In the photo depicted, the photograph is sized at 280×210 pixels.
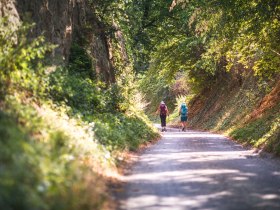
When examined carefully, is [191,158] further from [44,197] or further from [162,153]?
[44,197]

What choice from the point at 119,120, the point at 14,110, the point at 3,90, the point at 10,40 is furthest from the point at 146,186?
the point at 119,120

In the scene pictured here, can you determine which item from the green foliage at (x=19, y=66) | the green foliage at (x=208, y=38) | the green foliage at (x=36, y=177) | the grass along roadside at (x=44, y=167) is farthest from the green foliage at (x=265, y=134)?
the green foliage at (x=36, y=177)

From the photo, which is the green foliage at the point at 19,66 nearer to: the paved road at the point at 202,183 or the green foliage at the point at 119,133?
the green foliage at the point at 119,133

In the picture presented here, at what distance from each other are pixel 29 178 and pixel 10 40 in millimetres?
6886

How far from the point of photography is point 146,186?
9.08m

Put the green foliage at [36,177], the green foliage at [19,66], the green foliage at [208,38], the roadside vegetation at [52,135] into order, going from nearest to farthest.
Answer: the green foliage at [36,177] < the roadside vegetation at [52,135] < the green foliage at [19,66] < the green foliage at [208,38]

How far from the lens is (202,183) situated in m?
9.21

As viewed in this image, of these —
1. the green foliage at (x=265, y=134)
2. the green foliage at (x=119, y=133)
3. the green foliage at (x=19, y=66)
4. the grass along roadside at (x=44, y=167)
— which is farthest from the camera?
the green foliage at (x=265, y=134)

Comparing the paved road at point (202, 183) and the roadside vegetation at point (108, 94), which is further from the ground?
the roadside vegetation at point (108, 94)

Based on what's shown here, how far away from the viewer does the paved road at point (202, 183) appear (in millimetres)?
7617

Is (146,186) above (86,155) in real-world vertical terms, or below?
A: below

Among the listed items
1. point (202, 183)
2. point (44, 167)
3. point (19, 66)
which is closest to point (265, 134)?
point (202, 183)

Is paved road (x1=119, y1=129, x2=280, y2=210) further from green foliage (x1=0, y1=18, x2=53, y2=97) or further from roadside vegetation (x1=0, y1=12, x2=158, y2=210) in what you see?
green foliage (x1=0, y1=18, x2=53, y2=97)

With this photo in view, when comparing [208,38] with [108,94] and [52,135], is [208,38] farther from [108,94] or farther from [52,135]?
[52,135]
